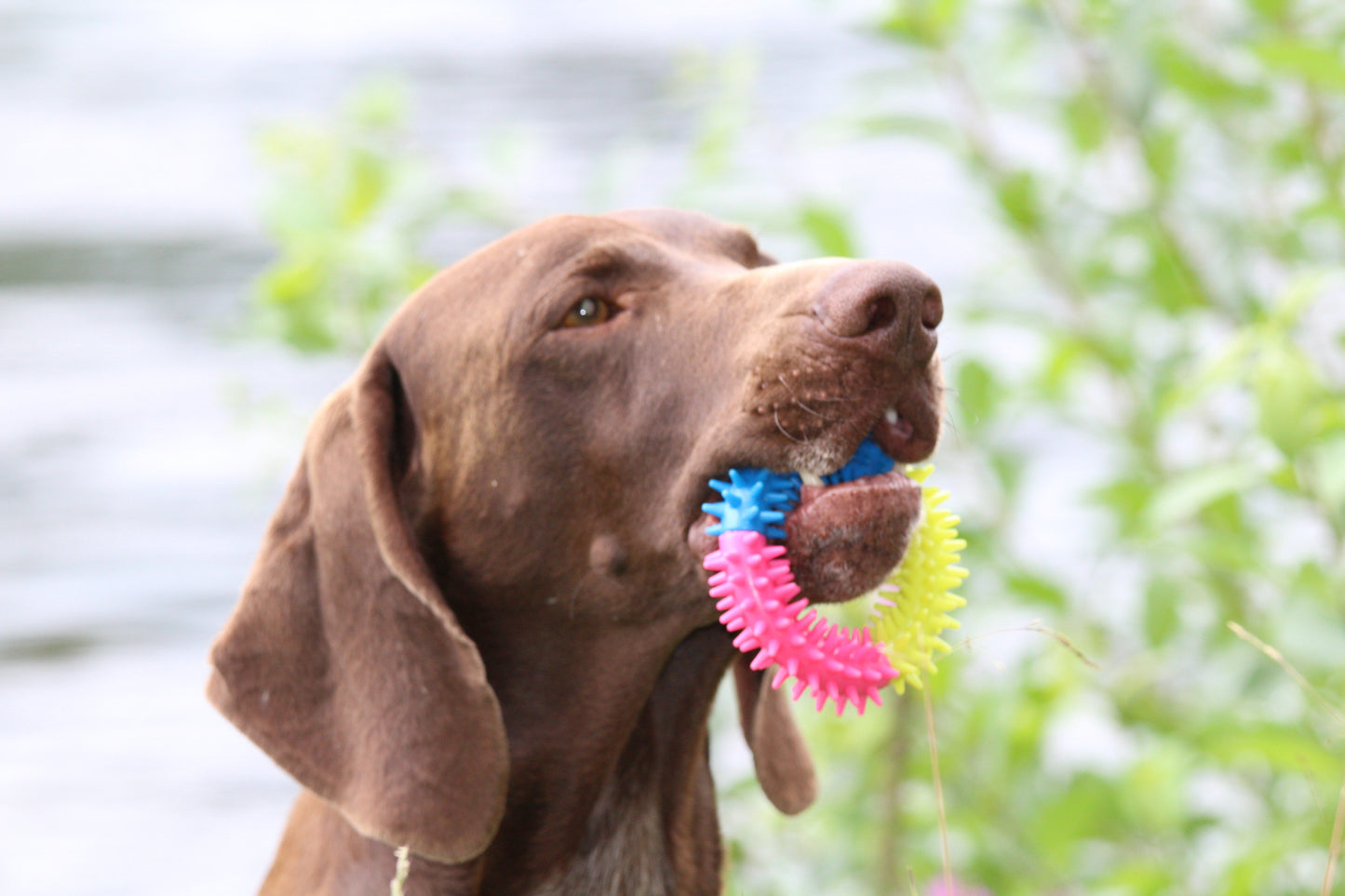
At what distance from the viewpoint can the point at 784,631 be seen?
245 centimetres

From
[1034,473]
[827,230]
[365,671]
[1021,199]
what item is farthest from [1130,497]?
[1034,473]

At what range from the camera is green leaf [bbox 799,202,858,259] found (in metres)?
4.17

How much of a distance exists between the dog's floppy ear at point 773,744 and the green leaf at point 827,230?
1.19 meters

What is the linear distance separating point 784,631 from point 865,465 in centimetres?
30

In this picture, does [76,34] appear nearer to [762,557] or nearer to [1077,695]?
[1077,695]

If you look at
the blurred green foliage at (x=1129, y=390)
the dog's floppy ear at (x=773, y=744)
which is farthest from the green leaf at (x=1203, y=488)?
the dog's floppy ear at (x=773, y=744)

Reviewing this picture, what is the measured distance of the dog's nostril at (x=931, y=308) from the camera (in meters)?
2.39

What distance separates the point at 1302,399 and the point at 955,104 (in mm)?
1674

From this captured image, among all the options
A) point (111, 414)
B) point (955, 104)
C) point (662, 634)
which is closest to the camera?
point (662, 634)

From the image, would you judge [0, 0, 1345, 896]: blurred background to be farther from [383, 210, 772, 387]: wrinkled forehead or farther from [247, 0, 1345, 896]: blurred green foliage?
[383, 210, 772, 387]: wrinkled forehead

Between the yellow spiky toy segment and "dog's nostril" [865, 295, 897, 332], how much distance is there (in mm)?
292

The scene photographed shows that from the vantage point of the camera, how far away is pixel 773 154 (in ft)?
15.9

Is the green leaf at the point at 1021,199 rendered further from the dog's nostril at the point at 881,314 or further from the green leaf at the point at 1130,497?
the dog's nostril at the point at 881,314

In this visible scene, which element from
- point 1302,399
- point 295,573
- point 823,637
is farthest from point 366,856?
point 1302,399
